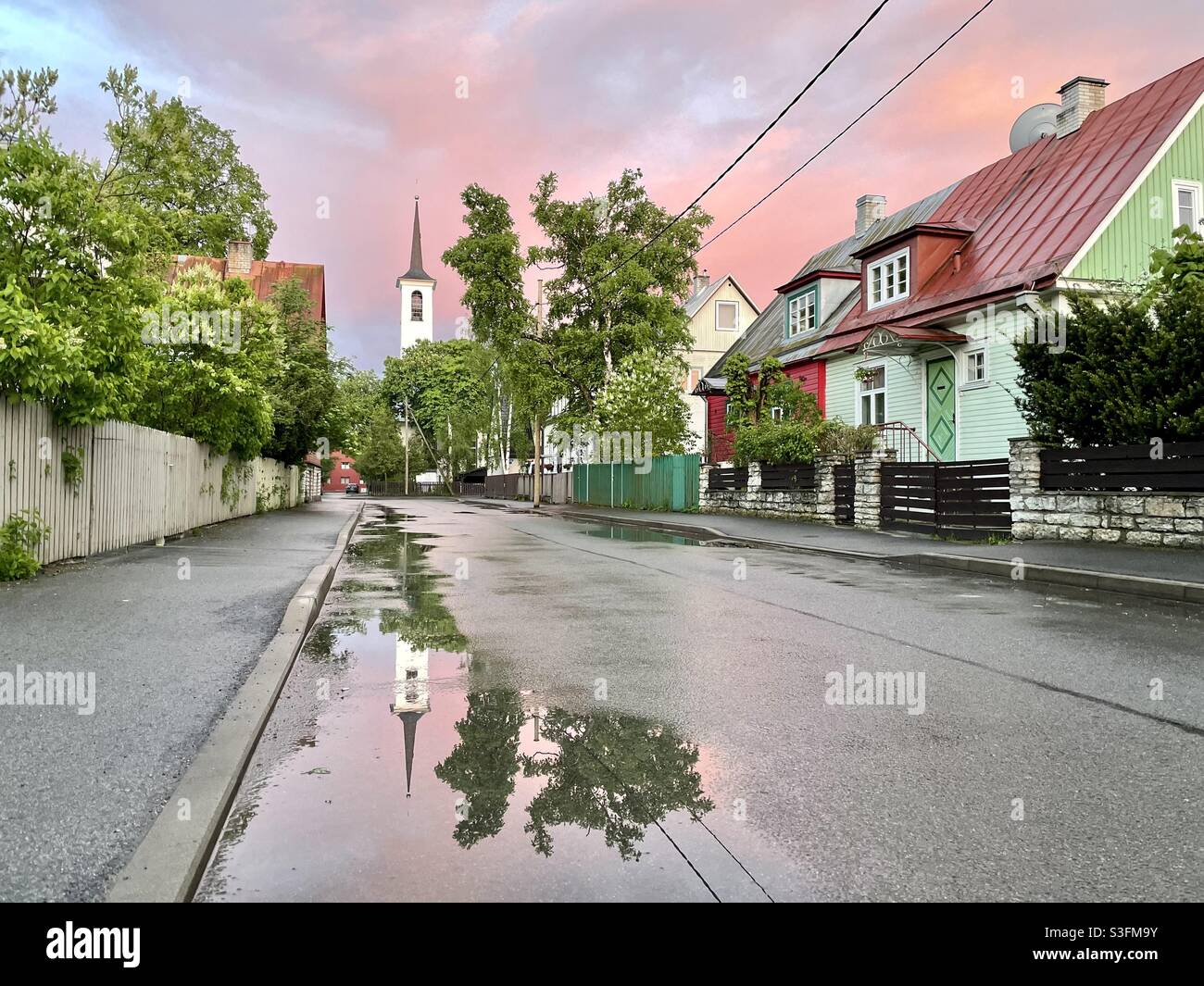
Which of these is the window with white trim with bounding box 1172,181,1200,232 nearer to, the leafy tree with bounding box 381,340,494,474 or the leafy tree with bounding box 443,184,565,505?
the leafy tree with bounding box 443,184,565,505

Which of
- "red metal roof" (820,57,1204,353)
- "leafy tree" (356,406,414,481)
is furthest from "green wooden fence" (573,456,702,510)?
"leafy tree" (356,406,414,481)

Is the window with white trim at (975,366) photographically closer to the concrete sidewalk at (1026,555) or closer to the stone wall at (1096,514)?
the concrete sidewalk at (1026,555)

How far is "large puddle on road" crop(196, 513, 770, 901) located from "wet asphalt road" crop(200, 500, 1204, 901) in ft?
0.04

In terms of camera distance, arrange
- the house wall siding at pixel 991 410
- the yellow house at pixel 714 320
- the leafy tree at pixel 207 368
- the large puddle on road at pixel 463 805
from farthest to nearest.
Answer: the yellow house at pixel 714 320 < the house wall siding at pixel 991 410 < the leafy tree at pixel 207 368 < the large puddle on road at pixel 463 805

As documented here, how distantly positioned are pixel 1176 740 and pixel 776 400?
2251 centimetres

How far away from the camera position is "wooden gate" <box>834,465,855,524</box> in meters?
20.3

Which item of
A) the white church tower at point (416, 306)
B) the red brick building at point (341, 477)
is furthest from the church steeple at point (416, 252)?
the red brick building at point (341, 477)

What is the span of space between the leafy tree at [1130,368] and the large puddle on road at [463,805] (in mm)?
11272

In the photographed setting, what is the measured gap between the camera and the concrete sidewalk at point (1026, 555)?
1005 cm

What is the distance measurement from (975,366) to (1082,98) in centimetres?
868

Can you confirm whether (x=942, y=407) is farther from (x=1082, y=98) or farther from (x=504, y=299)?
(x=504, y=299)

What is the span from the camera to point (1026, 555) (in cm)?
1262
